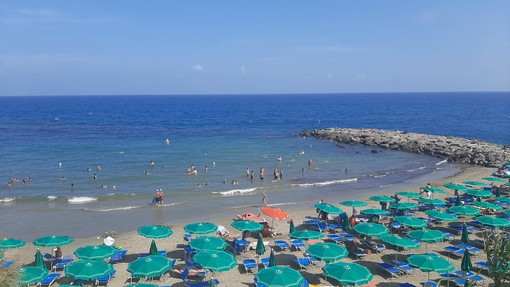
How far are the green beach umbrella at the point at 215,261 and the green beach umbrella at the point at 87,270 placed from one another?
3.46 metres

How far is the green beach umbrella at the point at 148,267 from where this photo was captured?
15.6 m

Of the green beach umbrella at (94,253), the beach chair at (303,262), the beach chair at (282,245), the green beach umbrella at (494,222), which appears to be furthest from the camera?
the green beach umbrella at (494,222)

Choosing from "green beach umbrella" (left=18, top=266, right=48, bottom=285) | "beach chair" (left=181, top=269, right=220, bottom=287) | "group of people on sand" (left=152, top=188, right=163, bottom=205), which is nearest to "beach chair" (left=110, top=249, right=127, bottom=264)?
"green beach umbrella" (left=18, top=266, right=48, bottom=285)

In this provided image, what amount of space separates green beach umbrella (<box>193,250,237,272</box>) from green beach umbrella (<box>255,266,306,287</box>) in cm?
166

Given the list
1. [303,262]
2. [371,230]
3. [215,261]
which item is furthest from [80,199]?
[371,230]

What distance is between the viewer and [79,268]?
15.3 m

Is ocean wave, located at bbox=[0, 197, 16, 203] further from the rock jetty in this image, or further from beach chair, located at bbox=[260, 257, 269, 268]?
the rock jetty

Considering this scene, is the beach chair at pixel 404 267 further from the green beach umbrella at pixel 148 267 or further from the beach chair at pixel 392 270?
the green beach umbrella at pixel 148 267

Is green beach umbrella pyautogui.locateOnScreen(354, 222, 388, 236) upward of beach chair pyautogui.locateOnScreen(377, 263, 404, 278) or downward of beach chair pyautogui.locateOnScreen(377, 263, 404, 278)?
upward

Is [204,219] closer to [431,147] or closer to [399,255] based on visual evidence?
[399,255]

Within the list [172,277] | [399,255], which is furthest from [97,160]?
[399,255]

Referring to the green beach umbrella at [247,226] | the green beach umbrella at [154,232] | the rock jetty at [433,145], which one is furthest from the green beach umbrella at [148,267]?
the rock jetty at [433,145]

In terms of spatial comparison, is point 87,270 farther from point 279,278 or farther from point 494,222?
point 494,222

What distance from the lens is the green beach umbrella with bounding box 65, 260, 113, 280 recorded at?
15102 millimetres
